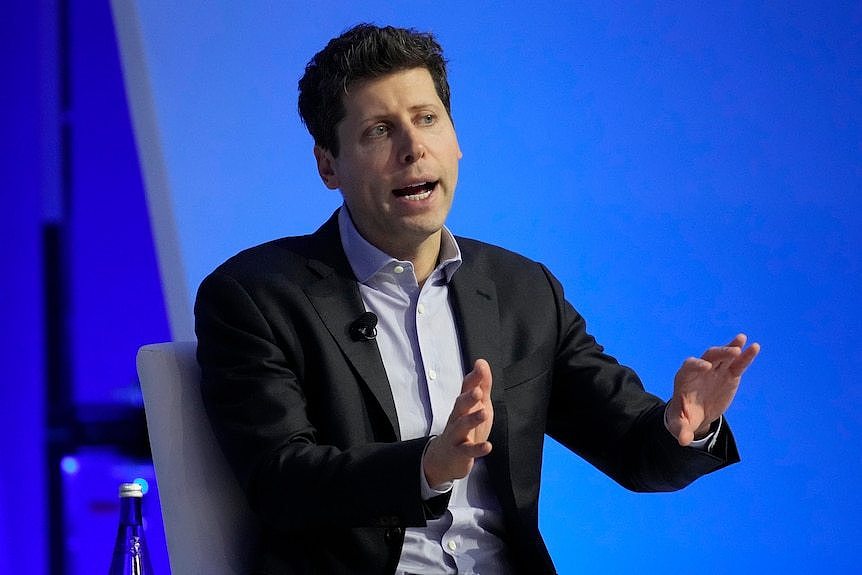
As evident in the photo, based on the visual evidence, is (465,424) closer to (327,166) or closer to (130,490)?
(130,490)

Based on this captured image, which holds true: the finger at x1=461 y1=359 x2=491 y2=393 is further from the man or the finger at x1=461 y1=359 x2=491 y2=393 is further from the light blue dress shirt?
the light blue dress shirt

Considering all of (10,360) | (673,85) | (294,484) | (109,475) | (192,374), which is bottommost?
(294,484)

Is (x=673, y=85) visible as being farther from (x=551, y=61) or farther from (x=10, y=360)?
(x=10, y=360)

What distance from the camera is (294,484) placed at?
5.57 feet

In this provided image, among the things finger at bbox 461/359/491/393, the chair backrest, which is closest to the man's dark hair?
the chair backrest

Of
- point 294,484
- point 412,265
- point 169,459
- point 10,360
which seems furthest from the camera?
point 10,360

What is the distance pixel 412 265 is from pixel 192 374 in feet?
1.39

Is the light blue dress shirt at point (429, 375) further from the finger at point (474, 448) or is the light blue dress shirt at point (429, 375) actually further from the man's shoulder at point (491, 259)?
the finger at point (474, 448)

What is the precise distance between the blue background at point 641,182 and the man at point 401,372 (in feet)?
4.29

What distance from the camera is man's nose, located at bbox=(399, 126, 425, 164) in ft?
6.43

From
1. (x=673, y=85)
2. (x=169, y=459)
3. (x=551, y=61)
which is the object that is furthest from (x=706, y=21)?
(x=169, y=459)

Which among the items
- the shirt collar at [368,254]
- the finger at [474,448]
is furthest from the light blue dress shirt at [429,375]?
the finger at [474,448]

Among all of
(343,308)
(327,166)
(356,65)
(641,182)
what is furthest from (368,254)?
(641,182)

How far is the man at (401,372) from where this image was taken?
174cm
